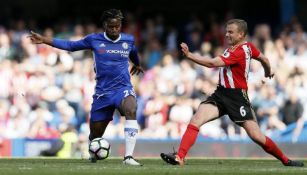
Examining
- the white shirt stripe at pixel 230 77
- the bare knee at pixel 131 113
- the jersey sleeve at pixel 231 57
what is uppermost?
the jersey sleeve at pixel 231 57

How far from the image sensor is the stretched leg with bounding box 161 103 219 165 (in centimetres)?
1320

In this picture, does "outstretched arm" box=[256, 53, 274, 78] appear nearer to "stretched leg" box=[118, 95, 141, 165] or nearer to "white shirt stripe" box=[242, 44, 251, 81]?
"white shirt stripe" box=[242, 44, 251, 81]

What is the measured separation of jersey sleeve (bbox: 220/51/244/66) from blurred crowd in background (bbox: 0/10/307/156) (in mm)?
6961

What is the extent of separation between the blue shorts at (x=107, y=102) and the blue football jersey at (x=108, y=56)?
A: 0.07 m

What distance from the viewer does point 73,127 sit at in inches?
805

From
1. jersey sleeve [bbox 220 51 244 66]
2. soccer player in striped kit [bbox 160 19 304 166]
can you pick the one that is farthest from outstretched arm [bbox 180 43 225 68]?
soccer player in striped kit [bbox 160 19 304 166]

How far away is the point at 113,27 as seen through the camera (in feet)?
45.1

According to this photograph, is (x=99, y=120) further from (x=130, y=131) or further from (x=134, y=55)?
(x=134, y=55)

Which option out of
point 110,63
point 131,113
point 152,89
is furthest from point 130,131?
point 152,89

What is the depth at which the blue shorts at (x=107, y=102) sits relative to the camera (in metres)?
13.9

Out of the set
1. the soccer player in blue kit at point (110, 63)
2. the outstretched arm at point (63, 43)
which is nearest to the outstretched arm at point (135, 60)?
the soccer player in blue kit at point (110, 63)

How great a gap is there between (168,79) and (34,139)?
358 cm

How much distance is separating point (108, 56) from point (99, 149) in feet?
4.26

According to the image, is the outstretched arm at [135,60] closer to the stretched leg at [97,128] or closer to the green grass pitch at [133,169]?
the stretched leg at [97,128]
